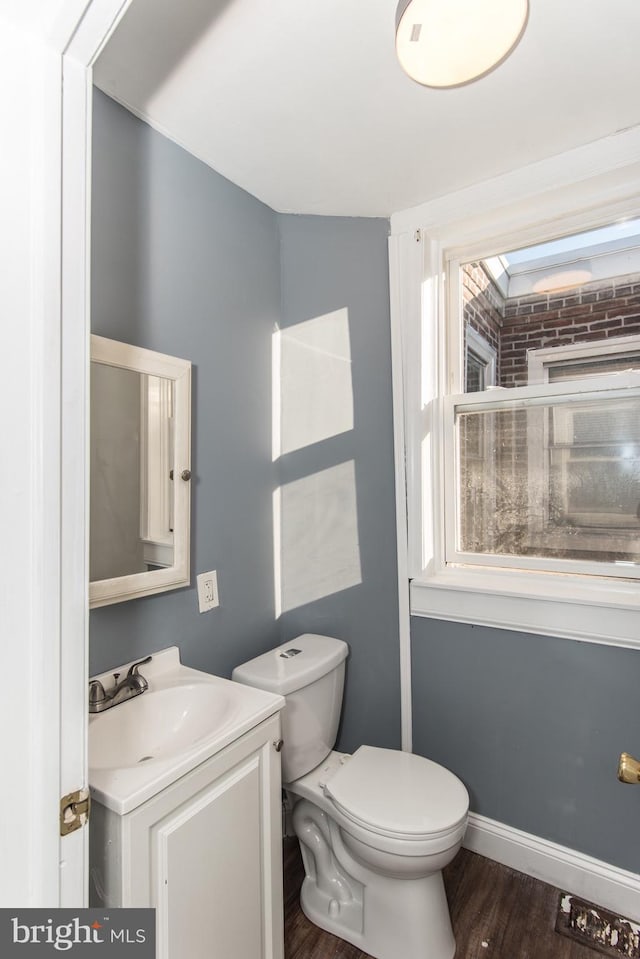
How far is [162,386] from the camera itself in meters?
1.49

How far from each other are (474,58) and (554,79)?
17.0 inches

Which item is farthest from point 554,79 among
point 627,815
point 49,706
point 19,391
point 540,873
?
point 540,873

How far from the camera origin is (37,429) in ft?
2.26

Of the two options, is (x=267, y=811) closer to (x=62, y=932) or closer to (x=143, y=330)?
(x=62, y=932)

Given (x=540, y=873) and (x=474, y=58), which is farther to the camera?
(x=540, y=873)

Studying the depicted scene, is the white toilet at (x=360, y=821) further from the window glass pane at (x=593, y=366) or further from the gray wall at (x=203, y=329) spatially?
the window glass pane at (x=593, y=366)

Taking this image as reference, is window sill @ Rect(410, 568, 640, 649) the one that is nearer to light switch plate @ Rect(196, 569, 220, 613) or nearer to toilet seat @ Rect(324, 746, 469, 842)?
toilet seat @ Rect(324, 746, 469, 842)

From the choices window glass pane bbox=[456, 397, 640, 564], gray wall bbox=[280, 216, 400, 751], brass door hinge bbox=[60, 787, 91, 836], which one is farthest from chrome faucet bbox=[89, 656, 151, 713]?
window glass pane bbox=[456, 397, 640, 564]

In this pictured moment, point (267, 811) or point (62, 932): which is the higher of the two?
point (62, 932)

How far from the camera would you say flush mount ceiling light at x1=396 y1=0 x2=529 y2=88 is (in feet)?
3.04

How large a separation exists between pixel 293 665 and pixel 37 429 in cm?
123

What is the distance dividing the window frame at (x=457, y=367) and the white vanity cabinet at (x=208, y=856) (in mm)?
826

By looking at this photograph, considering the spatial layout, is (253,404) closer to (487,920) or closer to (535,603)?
(535,603)

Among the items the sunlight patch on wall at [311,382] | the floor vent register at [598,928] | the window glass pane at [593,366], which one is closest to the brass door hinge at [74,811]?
the sunlight patch on wall at [311,382]
